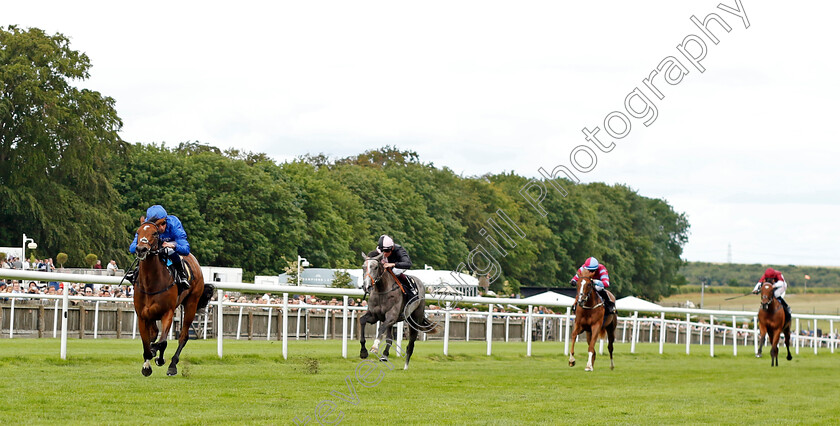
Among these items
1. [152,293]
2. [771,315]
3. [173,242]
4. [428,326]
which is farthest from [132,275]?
[771,315]

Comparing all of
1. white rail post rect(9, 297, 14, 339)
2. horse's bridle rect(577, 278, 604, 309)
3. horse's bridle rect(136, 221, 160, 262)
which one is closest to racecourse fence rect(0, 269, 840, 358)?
white rail post rect(9, 297, 14, 339)

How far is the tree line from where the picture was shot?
42219 mm

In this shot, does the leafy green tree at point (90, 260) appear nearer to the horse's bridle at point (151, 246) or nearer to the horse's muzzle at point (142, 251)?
the horse's bridle at point (151, 246)

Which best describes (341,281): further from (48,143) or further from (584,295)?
(584,295)

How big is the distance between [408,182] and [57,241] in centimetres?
3047

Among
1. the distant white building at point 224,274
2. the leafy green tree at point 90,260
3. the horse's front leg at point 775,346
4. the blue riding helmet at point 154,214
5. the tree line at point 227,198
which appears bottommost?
the horse's front leg at point 775,346

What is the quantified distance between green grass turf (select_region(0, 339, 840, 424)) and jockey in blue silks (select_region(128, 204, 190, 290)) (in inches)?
35.2

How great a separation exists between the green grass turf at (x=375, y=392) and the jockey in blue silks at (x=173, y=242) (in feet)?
2.93

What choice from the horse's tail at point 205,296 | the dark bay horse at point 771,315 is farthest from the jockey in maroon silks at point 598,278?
the horse's tail at point 205,296

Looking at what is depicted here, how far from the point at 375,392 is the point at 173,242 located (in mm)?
2311

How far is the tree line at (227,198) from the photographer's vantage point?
139 ft

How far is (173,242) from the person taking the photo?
1034cm

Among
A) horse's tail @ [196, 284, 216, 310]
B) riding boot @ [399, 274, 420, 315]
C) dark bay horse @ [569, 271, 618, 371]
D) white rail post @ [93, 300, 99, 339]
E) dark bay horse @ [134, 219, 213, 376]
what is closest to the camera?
dark bay horse @ [134, 219, 213, 376]

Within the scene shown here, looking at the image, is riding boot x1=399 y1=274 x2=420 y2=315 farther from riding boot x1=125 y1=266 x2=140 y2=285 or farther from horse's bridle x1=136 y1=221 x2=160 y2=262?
horse's bridle x1=136 y1=221 x2=160 y2=262
